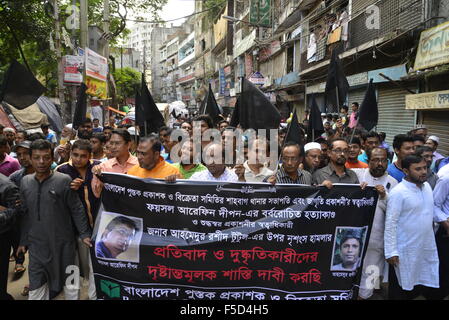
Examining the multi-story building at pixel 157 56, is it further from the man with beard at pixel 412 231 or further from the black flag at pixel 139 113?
the man with beard at pixel 412 231

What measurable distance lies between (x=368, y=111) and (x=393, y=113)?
21.9 feet

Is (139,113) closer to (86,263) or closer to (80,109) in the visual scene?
(80,109)

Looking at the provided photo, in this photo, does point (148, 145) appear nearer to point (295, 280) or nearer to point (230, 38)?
point (295, 280)

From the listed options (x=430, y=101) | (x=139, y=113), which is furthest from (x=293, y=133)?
(x=430, y=101)

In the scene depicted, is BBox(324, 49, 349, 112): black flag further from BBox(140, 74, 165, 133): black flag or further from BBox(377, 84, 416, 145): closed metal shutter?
BBox(377, 84, 416, 145): closed metal shutter

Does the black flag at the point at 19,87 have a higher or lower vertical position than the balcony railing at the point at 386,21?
lower

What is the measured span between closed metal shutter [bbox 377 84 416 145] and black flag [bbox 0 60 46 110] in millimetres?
9582

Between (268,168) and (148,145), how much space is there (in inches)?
60.8

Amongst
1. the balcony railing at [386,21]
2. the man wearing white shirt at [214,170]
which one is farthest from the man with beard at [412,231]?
the balcony railing at [386,21]

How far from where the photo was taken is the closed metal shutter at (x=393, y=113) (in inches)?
452

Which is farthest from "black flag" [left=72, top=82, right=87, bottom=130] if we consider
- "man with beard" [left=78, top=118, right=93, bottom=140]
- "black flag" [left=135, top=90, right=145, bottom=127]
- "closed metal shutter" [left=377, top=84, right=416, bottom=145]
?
"closed metal shutter" [left=377, top=84, right=416, bottom=145]

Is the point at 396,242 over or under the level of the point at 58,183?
under

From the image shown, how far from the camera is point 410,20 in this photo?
10258mm

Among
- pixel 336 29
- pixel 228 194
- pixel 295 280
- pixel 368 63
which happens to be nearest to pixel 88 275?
pixel 228 194
